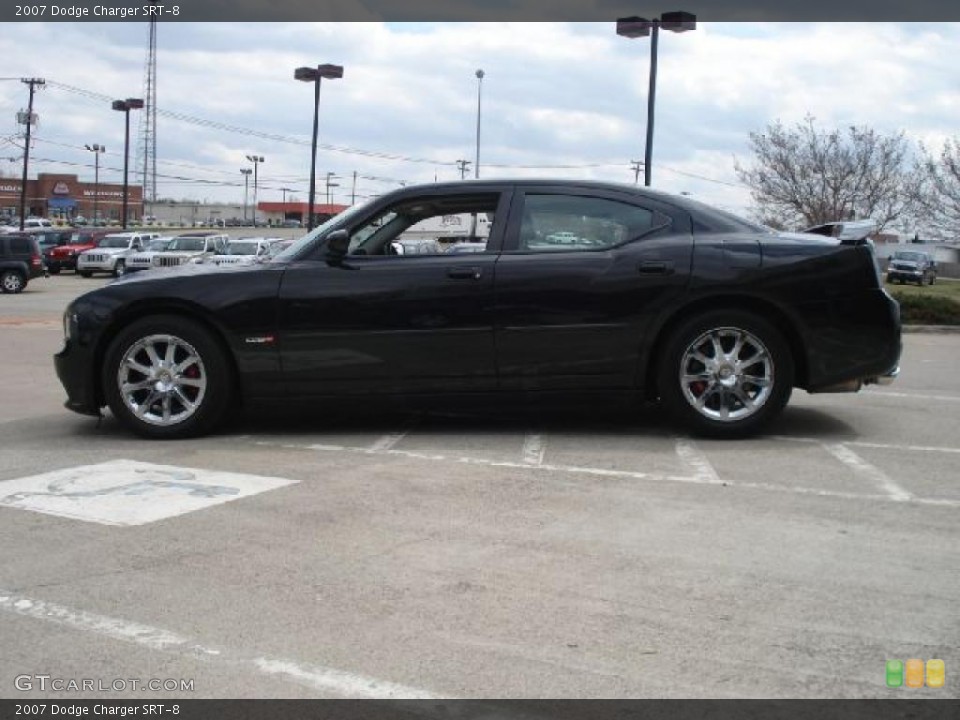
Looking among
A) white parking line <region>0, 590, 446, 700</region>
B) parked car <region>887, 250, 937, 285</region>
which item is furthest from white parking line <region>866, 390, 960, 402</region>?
parked car <region>887, 250, 937, 285</region>

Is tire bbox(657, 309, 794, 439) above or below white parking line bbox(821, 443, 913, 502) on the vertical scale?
above

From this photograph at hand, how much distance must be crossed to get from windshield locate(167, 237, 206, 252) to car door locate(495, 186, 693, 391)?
31709 millimetres

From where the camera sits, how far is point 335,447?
20.7 feet

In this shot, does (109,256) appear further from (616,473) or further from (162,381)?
(616,473)

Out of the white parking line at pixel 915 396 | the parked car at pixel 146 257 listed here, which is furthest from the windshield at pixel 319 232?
the parked car at pixel 146 257

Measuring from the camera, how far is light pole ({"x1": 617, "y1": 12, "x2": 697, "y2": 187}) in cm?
1980

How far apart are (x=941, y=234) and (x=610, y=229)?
35.4 metres

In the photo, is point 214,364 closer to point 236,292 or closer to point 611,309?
point 236,292

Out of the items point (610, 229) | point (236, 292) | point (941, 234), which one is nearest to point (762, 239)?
point (610, 229)

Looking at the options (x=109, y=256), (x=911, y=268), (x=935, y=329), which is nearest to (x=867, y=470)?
(x=935, y=329)

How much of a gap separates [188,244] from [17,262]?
23.9 feet

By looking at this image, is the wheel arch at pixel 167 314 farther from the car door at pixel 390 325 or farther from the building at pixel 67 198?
the building at pixel 67 198

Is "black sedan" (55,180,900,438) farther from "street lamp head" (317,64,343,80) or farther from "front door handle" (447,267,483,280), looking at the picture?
"street lamp head" (317,64,343,80)

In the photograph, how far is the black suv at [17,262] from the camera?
2998 centimetres
